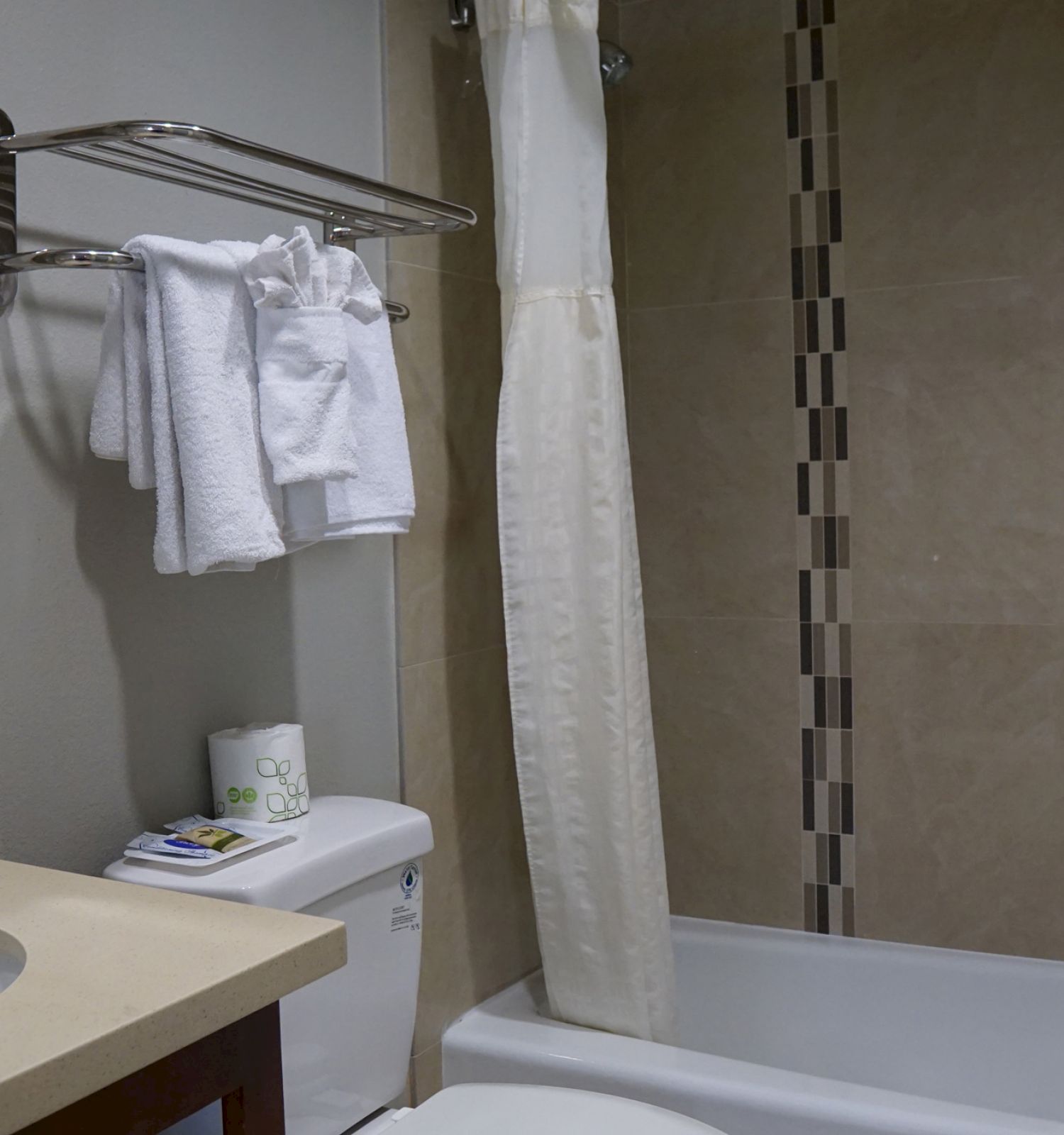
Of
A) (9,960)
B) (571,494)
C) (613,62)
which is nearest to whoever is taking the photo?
(9,960)

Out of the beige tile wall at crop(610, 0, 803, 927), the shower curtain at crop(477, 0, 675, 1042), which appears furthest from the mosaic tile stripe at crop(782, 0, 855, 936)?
the shower curtain at crop(477, 0, 675, 1042)

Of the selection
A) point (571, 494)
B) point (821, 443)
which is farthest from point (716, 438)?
point (571, 494)

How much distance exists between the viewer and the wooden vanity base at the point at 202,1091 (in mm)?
796

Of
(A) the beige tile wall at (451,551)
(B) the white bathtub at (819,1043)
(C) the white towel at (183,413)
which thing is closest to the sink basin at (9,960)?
(C) the white towel at (183,413)

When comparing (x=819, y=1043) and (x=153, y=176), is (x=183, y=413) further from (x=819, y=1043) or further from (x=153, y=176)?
(x=819, y=1043)

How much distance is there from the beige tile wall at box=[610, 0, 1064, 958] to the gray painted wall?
0.95 metres

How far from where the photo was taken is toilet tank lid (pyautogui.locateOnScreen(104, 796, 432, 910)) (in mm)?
1323

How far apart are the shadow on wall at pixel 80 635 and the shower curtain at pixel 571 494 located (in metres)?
0.53

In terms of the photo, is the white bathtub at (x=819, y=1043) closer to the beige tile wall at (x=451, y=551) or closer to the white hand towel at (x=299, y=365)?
the beige tile wall at (x=451, y=551)

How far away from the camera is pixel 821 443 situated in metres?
2.37

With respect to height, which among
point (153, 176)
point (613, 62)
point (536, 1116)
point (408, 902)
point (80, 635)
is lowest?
point (536, 1116)

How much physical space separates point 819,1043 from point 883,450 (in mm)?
1092

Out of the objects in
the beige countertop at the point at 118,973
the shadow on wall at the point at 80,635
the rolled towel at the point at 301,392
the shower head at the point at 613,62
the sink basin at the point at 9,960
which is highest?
the shower head at the point at 613,62

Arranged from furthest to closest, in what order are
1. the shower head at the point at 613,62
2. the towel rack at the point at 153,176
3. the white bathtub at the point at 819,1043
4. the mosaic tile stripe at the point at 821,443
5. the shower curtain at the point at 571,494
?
the mosaic tile stripe at the point at 821,443 < the shower head at the point at 613,62 < the shower curtain at the point at 571,494 < the white bathtub at the point at 819,1043 < the towel rack at the point at 153,176
